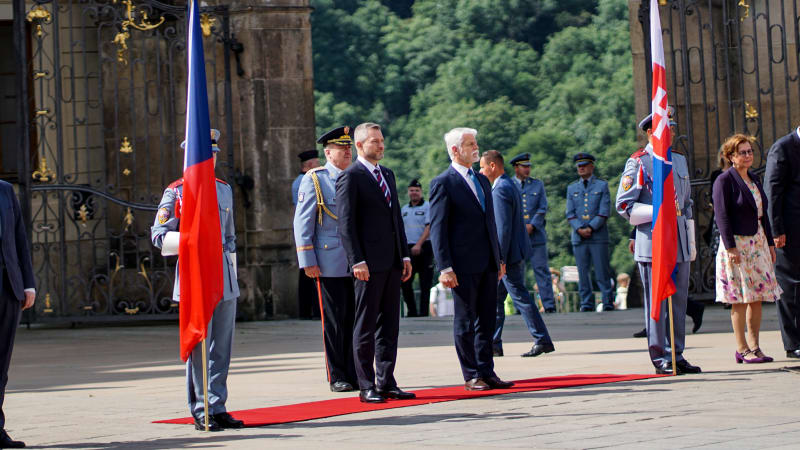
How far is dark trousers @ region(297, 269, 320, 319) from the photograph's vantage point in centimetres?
1664

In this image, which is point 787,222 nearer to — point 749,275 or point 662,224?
point 749,275

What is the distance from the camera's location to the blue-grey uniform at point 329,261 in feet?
30.9

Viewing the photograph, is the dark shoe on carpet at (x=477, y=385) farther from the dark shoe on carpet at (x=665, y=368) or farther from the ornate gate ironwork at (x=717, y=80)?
the ornate gate ironwork at (x=717, y=80)

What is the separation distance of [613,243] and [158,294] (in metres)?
32.1

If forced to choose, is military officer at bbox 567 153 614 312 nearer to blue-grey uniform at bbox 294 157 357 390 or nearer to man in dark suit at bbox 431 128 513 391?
blue-grey uniform at bbox 294 157 357 390

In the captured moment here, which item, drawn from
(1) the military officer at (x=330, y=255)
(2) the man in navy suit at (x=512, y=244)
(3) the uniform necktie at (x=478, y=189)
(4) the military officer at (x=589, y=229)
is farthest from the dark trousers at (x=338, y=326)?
(4) the military officer at (x=589, y=229)

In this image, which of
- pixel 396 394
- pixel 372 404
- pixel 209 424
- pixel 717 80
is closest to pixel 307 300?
pixel 717 80

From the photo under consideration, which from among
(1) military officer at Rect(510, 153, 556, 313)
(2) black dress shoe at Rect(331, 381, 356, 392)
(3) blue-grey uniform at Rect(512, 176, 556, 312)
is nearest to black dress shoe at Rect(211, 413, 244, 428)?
(2) black dress shoe at Rect(331, 381, 356, 392)

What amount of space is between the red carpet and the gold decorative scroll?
875cm

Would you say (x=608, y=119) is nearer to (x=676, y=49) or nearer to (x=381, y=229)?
(x=676, y=49)

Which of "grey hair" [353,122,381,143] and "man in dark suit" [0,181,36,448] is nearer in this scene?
"man in dark suit" [0,181,36,448]

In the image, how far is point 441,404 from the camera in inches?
325

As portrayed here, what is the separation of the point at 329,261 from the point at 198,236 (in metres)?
1.89

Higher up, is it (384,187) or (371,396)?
(384,187)
